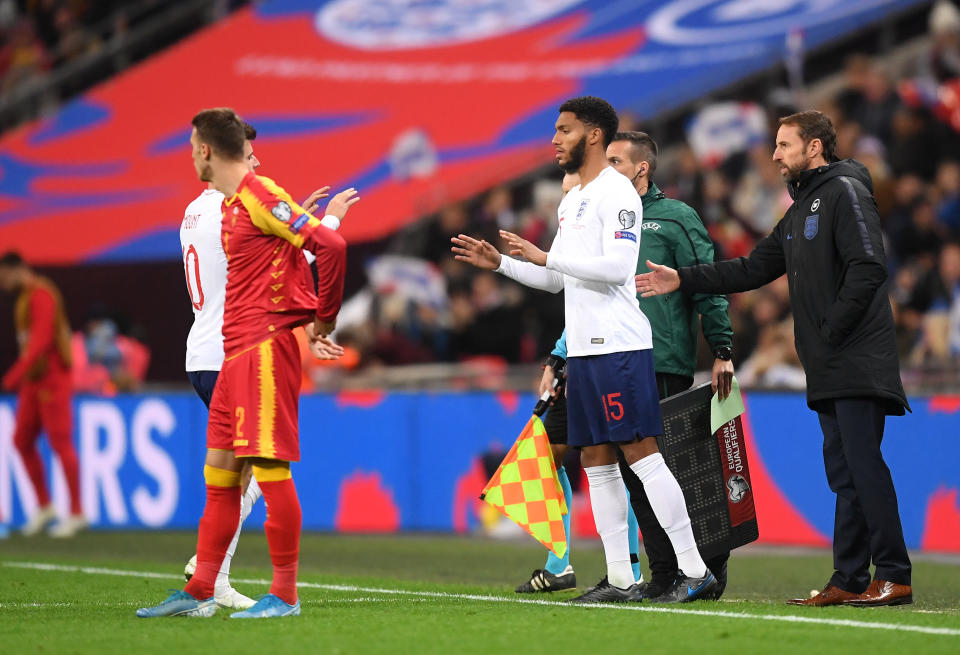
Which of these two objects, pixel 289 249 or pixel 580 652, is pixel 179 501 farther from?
pixel 580 652

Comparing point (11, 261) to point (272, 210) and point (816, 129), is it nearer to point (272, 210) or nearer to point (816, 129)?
point (272, 210)

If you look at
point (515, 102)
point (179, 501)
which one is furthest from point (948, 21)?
point (179, 501)

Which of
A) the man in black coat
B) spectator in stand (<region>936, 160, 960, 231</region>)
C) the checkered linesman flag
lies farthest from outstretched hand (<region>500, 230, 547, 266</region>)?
spectator in stand (<region>936, 160, 960, 231</region>)

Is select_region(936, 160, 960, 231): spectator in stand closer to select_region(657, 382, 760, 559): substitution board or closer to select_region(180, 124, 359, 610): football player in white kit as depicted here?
select_region(657, 382, 760, 559): substitution board

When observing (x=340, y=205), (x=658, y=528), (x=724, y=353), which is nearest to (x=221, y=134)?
(x=340, y=205)

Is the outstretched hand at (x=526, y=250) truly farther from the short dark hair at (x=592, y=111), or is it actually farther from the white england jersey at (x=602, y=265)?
the short dark hair at (x=592, y=111)

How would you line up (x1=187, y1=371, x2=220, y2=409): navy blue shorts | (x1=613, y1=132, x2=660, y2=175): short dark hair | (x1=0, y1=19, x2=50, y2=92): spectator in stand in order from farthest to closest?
1. (x1=0, y1=19, x2=50, y2=92): spectator in stand
2. (x1=613, y1=132, x2=660, y2=175): short dark hair
3. (x1=187, y1=371, x2=220, y2=409): navy blue shorts

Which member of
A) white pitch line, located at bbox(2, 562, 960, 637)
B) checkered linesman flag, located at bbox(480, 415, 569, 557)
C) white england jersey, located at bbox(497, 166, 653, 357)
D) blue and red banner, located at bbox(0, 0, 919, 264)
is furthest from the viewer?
blue and red banner, located at bbox(0, 0, 919, 264)

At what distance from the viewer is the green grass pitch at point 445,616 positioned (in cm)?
567

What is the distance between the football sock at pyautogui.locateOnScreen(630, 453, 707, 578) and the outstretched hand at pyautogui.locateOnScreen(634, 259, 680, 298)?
803mm

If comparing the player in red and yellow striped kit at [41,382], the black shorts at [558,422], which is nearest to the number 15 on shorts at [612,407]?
the black shorts at [558,422]

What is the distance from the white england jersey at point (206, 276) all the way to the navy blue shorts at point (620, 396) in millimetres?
1768

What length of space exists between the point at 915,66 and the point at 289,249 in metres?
13.6

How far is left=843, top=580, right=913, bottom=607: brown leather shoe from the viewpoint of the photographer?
22.7 ft
